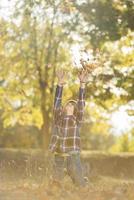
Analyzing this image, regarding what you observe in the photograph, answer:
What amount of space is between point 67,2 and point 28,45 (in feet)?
12.9

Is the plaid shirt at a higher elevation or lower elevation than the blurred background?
lower

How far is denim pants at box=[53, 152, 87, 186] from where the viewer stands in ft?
29.1

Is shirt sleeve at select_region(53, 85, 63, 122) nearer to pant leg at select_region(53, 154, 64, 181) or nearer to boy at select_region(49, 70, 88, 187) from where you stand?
boy at select_region(49, 70, 88, 187)

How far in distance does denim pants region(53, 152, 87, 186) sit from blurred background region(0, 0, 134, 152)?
6720 millimetres

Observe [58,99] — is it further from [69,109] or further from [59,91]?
[69,109]

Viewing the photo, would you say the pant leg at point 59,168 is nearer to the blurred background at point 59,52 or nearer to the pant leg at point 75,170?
the pant leg at point 75,170

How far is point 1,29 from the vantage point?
17266mm

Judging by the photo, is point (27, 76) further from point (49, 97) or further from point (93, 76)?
point (93, 76)

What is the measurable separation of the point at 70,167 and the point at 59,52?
11894mm

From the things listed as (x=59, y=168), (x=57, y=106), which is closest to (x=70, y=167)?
(x=59, y=168)

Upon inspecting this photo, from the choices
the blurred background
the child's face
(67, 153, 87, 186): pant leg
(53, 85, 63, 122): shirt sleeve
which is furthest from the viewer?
the blurred background

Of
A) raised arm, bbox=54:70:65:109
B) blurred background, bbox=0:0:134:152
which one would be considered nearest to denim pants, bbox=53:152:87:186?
raised arm, bbox=54:70:65:109

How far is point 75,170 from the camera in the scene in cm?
892

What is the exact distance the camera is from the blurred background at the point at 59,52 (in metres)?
17.6
